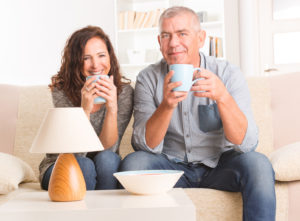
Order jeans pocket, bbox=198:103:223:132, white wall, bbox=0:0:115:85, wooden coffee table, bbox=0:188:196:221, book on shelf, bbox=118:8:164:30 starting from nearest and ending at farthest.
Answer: wooden coffee table, bbox=0:188:196:221 < jeans pocket, bbox=198:103:223:132 < book on shelf, bbox=118:8:164:30 < white wall, bbox=0:0:115:85

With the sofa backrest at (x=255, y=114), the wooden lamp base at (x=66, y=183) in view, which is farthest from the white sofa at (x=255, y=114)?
the wooden lamp base at (x=66, y=183)

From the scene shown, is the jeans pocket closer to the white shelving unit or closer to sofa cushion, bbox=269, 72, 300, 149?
sofa cushion, bbox=269, 72, 300, 149

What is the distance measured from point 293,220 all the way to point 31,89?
137 centimetres

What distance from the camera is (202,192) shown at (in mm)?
1440

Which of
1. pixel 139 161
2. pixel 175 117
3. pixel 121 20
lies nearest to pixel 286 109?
pixel 175 117

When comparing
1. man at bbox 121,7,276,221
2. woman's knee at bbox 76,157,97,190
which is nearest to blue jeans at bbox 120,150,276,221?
man at bbox 121,7,276,221

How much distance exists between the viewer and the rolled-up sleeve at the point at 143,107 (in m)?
1.55

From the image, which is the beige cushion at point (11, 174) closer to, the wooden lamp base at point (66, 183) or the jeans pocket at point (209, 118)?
the wooden lamp base at point (66, 183)

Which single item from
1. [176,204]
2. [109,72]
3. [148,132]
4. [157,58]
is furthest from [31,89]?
[157,58]

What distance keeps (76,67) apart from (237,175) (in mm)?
807

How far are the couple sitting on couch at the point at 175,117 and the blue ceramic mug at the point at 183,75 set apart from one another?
2 cm

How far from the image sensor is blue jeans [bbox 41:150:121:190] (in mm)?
1426

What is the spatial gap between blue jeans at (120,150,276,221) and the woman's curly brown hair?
38cm

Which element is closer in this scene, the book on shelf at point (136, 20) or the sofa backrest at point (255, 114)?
the sofa backrest at point (255, 114)
